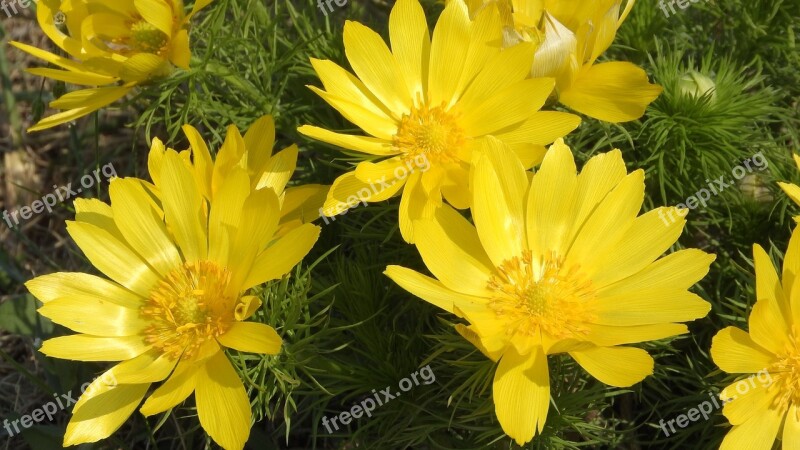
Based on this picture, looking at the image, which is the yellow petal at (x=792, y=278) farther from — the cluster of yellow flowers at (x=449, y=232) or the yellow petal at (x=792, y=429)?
the yellow petal at (x=792, y=429)

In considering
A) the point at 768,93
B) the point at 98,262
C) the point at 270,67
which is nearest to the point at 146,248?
the point at 98,262

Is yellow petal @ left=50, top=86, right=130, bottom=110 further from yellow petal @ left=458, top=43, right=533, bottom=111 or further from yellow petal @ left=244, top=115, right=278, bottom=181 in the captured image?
yellow petal @ left=458, top=43, right=533, bottom=111

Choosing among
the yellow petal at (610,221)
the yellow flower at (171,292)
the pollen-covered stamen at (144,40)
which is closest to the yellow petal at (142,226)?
the yellow flower at (171,292)

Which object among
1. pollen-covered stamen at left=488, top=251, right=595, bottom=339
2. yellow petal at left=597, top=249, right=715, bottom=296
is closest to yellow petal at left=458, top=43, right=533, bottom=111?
pollen-covered stamen at left=488, top=251, right=595, bottom=339

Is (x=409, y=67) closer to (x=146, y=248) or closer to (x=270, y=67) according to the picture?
(x=270, y=67)
